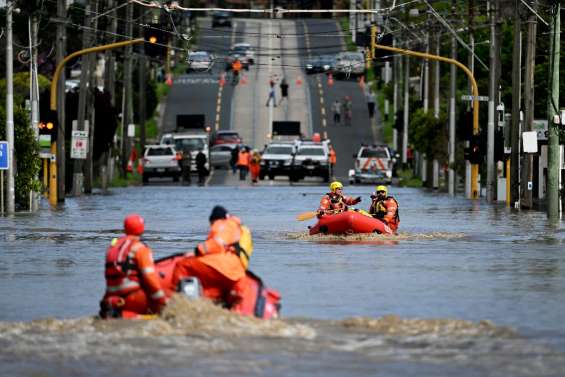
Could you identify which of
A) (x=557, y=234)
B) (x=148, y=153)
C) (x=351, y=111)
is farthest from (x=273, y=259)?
(x=351, y=111)

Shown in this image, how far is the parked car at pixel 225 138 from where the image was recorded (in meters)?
102

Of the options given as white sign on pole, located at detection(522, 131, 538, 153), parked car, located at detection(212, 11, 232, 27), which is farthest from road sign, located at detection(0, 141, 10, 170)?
parked car, located at detection(212, 11, 232, 27)

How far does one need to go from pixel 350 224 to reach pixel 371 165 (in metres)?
48.0

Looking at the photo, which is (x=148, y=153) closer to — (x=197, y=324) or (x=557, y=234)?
(x=557, y=234)

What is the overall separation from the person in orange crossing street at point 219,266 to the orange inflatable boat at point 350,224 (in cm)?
1674

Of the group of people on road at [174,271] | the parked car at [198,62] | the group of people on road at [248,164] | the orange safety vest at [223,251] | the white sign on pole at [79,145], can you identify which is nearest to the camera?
the group of people on road at [174,271]

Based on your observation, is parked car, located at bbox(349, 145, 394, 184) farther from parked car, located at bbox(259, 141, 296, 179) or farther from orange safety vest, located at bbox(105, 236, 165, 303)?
orange safety vest, located at bbox(105, 236, 165, 303)

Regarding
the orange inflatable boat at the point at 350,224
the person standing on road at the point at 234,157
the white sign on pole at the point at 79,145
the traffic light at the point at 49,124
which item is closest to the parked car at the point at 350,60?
the person standing on road at the point at 234,157

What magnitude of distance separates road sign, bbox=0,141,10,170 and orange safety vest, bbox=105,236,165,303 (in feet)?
88.4

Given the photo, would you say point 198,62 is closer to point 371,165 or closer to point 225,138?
point 371,165

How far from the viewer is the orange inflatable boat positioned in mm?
37344

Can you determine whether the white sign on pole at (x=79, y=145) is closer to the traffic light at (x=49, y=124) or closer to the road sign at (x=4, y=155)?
the traffic light at (x=49, y=124)

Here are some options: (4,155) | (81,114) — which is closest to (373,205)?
(4,155)

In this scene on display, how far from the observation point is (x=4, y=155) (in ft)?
154
